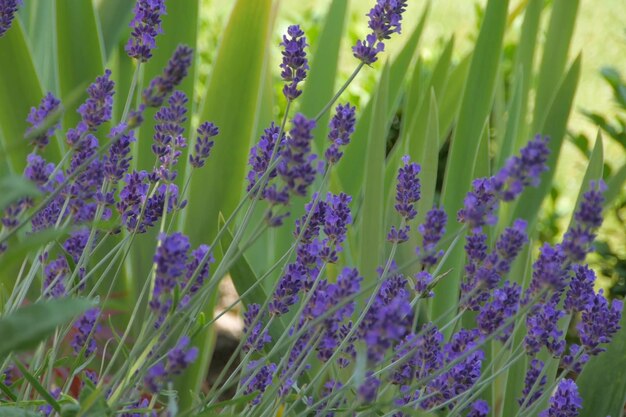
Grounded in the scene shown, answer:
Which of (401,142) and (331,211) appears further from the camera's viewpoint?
(401,142)

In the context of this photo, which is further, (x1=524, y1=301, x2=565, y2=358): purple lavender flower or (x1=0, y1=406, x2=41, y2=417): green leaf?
(x1=524, y1=301, x2=565, y2=358): purple lavender flower

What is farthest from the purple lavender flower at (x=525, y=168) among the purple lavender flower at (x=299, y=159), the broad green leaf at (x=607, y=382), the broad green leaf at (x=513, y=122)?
the broad green leaf at (x=513, y=122)

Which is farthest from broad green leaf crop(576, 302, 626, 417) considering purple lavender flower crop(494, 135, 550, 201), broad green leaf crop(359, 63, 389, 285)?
purple lavender flower crop(494, 135, 550, 201)

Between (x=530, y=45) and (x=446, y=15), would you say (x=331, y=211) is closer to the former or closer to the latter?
(x=530, y=45)

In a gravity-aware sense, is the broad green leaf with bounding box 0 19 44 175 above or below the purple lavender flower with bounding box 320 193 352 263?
above

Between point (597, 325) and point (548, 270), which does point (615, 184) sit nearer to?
point (597, 325)

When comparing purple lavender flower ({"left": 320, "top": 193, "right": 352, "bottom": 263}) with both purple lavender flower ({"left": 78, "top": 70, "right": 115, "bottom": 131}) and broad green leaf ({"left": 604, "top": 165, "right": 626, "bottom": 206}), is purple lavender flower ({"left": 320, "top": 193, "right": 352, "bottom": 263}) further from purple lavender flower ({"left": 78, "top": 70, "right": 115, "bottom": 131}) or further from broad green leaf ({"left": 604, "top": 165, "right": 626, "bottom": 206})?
broad green leaf ({"left": 604, "top": 165, "right": 626, "bottom": 206})

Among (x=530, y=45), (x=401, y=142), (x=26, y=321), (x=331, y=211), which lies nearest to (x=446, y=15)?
(x=530, y=45)

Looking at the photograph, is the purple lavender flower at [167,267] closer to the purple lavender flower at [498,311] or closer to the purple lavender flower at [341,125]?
the purple lavender flower at [341,125]
